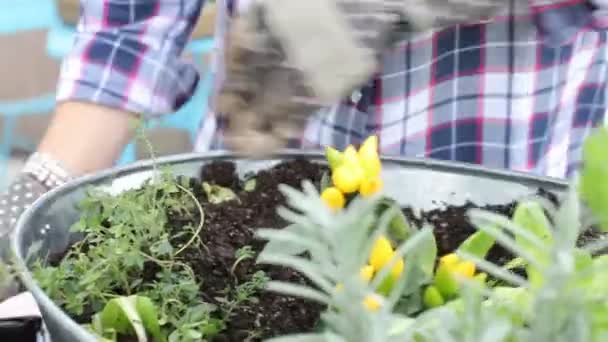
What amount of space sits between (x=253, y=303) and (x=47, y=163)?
0.25 meters

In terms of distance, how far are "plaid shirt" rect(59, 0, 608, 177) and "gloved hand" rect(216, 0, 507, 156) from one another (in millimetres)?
262

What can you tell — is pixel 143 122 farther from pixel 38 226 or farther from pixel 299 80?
pixel 299 80

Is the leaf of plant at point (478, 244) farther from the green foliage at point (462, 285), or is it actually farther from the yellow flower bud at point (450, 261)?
the green foliage at point (462, 285)

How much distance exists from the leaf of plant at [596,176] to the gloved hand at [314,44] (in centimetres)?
5

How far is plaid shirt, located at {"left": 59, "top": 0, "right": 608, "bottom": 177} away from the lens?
513 millimetres

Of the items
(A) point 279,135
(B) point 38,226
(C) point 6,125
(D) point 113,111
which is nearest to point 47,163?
(D) point 113,111

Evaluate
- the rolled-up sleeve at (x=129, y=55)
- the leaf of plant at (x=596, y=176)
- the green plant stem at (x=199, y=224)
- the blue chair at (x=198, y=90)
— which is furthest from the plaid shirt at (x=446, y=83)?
the blue chair at (x=198, y=90)

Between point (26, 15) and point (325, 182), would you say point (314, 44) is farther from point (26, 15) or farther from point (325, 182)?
point (26, 15)

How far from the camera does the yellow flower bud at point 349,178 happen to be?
0.33 metres

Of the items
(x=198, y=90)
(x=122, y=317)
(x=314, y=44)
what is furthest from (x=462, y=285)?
(x=198, y=90)

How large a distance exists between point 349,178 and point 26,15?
3.65 ft

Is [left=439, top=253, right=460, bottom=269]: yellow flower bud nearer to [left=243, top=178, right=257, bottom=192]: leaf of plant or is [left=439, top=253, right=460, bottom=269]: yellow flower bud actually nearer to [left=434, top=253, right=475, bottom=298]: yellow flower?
[left=434, top=253, right=475, bottom=298]: yellow flower

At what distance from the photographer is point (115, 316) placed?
0.30 m

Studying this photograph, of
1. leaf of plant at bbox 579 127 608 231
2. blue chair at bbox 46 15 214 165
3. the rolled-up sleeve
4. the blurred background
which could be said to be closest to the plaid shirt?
the rolled-up sleeve
